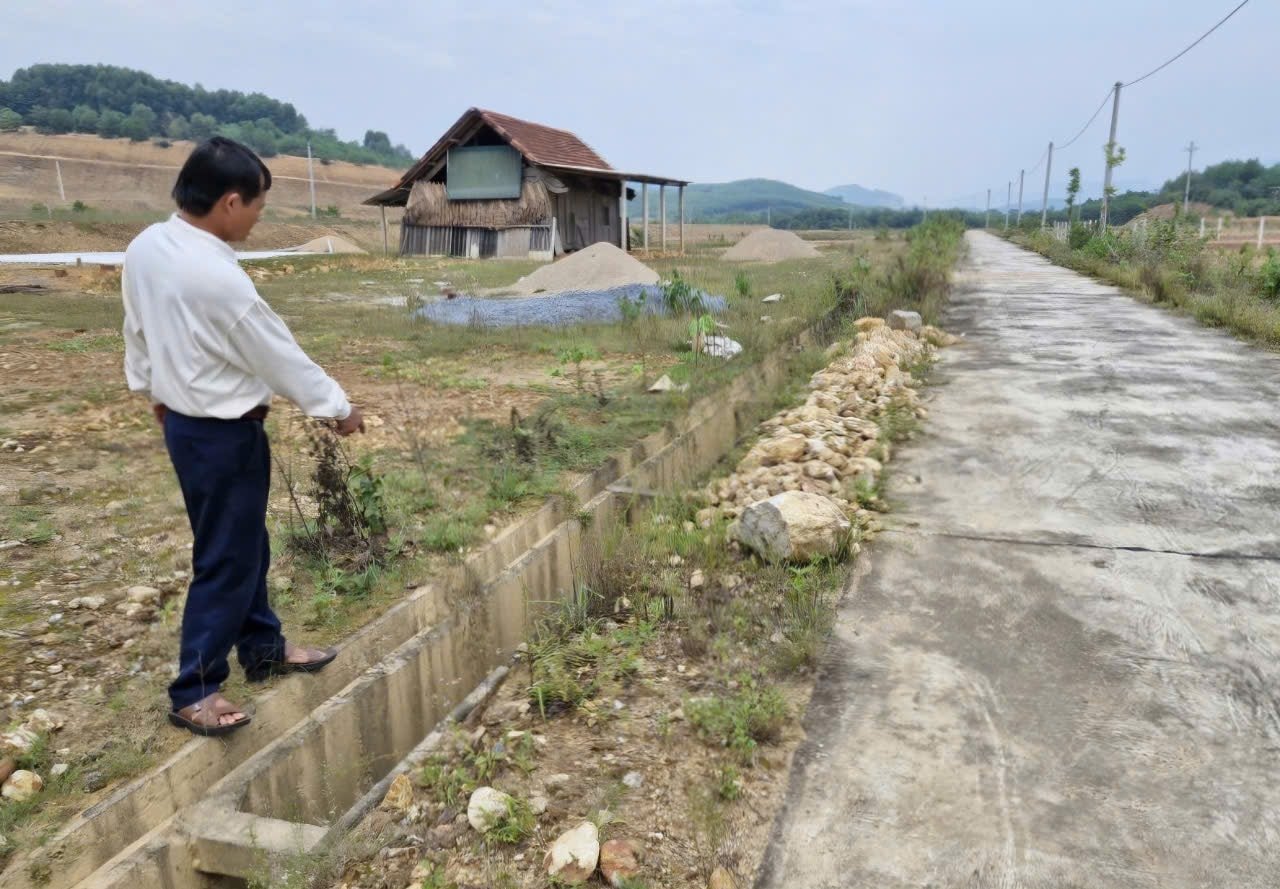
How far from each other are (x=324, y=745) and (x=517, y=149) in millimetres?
23032

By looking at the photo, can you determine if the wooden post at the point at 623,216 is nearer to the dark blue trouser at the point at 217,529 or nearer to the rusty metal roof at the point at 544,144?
the rusty metal roof at the point at 544,144

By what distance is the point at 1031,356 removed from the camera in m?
8.45

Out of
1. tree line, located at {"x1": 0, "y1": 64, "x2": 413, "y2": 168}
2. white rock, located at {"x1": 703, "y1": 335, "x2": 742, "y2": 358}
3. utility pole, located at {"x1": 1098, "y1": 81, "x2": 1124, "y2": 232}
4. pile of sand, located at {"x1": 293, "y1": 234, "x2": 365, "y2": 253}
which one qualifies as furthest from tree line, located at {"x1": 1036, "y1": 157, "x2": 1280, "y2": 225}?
tree line, located at {"x1": 0, "y1": 64, "x2": 413, "y2": 168}

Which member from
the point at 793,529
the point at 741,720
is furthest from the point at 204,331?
the point at 793,529

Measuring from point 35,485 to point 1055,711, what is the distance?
16.0 feet

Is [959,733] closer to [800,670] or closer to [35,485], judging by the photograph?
[800,670]

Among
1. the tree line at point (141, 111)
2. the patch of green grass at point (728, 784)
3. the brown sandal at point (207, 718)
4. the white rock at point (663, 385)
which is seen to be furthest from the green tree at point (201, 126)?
the patch of green grass at point (728, 784)

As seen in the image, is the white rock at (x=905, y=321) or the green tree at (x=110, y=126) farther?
the green tree at (x=110, y=126)

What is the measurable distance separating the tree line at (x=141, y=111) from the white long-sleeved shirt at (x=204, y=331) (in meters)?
71.3

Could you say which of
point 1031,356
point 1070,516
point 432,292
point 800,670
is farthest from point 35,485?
point 432,292

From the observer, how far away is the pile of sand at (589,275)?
13742 mm

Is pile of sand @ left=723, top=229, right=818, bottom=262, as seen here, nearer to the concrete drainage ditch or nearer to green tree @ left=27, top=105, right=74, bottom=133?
the concrete drainage ditch

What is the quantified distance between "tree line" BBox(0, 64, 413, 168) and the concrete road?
71.2 metres

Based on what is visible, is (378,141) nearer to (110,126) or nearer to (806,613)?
(110,126)
